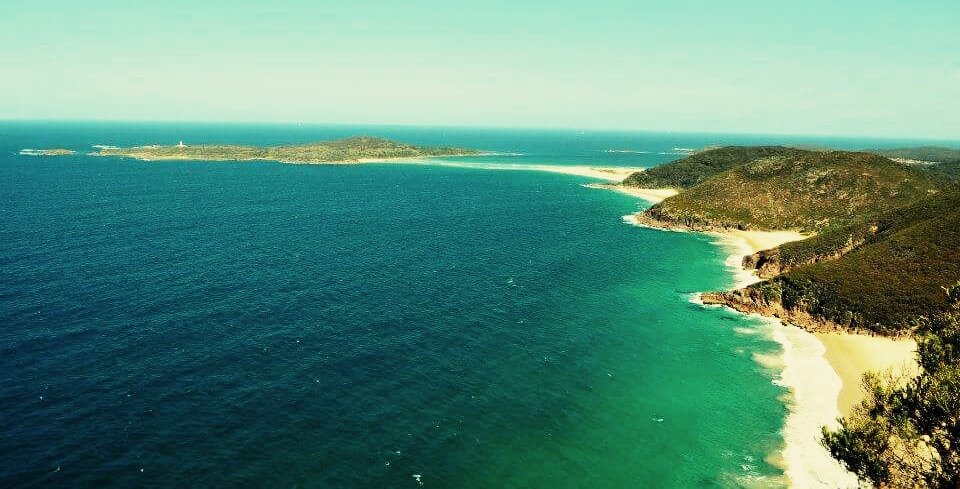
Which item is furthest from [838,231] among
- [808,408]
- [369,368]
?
[369,368]

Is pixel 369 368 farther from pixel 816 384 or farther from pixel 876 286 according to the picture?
pixel 876 286

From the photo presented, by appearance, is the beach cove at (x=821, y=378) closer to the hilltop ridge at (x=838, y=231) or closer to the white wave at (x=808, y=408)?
the white wave at (x=808, y=408)

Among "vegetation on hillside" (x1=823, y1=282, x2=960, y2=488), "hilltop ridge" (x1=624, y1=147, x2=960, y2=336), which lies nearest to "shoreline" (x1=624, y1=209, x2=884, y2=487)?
"hilltop ridge" (x1=624, y1=147, x2=960, y2=336)

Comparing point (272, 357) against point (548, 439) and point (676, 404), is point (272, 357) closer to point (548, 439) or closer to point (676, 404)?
point (548, 439)

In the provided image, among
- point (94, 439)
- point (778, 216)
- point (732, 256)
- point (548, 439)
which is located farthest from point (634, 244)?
point (94, 439)

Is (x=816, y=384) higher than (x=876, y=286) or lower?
lower

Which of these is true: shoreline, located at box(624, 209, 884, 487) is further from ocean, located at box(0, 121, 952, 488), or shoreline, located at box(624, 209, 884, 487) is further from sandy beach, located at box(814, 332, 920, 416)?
ocean, located at box(0, 121, 952, 488)
